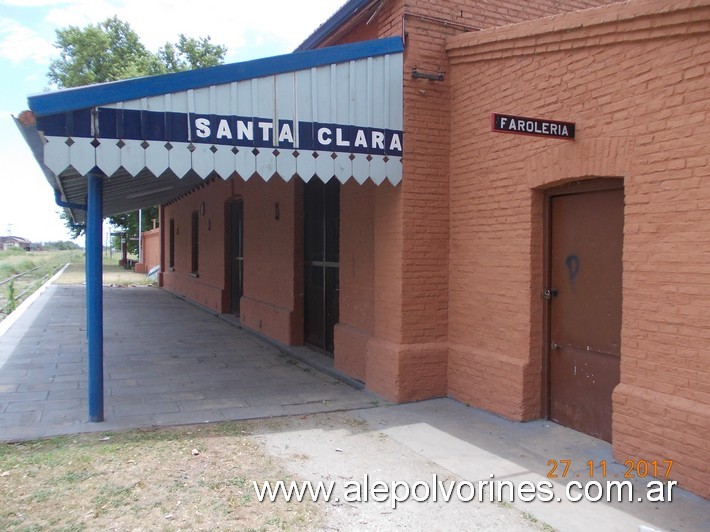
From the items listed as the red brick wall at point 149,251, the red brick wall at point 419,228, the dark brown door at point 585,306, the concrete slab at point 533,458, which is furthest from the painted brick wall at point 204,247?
the red brick wall at point 149,251

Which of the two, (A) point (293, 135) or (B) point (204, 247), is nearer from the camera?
(A) point (293, 135)

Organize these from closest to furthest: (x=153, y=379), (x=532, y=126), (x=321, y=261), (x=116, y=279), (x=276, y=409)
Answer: (x=532, y=126)
(x=276, y=409)
(x=153, y=379)
(x=321, y=261)
(x=116, y=279)

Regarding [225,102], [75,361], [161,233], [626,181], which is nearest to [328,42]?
[225,102]

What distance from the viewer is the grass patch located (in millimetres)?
3766

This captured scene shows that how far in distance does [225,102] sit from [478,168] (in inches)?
107

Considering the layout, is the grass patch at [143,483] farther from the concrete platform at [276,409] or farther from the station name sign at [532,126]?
the station name sign at [532,126]

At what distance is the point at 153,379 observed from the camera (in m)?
7.77

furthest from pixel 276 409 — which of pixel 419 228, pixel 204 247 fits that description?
pixel 204 247

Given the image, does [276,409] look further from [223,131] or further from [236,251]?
[236,251]

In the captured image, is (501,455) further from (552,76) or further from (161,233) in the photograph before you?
(161,233)

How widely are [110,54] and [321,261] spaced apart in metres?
32.9

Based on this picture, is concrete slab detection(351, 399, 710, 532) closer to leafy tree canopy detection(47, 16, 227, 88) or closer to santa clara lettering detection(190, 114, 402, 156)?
santa clara lettering detection(190, 114, 402, 156)

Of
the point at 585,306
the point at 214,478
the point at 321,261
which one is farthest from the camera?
the point at 321,261

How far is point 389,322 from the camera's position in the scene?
686 centimetres
